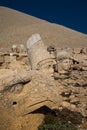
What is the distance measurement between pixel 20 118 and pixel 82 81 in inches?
155

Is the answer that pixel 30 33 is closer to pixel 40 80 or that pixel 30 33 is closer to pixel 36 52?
pixel 36 52

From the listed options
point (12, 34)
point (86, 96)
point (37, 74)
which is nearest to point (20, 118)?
point (37, 74)

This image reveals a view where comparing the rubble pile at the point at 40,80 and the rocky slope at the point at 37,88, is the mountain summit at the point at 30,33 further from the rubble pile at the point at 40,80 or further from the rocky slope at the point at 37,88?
the rocky slope at the point at 37,88

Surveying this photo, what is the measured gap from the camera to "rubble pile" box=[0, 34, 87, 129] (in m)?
9.47

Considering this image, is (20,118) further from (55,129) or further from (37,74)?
→ (37,74)

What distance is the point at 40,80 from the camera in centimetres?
1009

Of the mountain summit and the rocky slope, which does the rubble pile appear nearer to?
the rocky slope

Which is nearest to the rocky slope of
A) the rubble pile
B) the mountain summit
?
the rubble pile

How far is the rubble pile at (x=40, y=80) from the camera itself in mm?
9469

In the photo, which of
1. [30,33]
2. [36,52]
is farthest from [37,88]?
[30,33]

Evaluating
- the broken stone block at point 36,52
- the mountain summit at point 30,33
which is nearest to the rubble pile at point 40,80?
the broken stone block at point 36,52

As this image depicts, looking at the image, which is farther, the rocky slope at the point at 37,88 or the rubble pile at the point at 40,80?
the rubble pile at the point at 40,80

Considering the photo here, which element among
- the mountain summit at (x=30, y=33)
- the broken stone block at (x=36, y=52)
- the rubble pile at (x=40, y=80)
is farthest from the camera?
the mountain summit at (x=30, y=33)

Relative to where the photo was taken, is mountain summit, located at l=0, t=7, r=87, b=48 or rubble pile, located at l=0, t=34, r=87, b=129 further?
mountain summit, located at l=0, t=7, r=87, b=48
